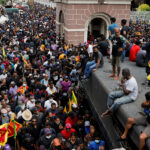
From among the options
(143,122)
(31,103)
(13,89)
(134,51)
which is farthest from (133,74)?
(13,89)

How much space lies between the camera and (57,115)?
25.1 feet

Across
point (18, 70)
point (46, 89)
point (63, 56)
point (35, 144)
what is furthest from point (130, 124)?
point (63, 56)

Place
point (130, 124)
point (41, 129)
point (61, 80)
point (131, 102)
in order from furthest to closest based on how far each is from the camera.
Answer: point (61, 80) → point (41, 129) → point (131, 102) → point (130, 124)

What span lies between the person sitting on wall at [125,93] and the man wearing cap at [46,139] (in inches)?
77.5

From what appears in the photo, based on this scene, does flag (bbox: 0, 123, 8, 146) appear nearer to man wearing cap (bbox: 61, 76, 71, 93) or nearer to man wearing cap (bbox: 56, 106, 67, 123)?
man wearing cap (bbox: 56, 106, 67, 123)

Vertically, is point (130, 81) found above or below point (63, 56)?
above

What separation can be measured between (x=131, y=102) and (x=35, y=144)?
3479 millimetres

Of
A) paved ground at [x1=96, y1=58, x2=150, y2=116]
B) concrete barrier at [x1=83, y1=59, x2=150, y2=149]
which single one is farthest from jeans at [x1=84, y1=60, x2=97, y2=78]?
paved ground at [x1=96, y1=58, x2=150, y2=116]

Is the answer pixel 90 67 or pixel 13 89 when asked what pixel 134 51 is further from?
pixel 13 89

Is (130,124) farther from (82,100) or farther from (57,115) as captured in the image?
(82,100)

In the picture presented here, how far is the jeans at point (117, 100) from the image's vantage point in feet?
17.9

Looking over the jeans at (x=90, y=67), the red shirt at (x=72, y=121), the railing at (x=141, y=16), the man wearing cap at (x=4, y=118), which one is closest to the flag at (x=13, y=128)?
the man wearing cap at (x=4, y=118)

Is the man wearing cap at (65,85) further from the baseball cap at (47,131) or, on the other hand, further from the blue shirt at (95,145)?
the blue shirt at (95,145)

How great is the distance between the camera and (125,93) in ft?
17.9
